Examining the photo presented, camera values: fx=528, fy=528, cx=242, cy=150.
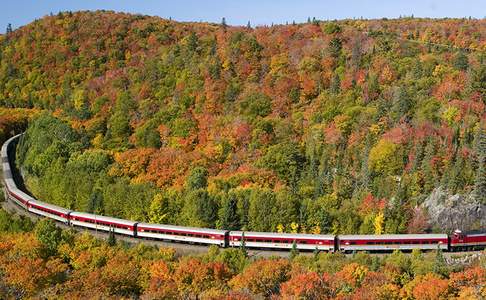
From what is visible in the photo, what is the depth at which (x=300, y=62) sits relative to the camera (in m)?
97.6

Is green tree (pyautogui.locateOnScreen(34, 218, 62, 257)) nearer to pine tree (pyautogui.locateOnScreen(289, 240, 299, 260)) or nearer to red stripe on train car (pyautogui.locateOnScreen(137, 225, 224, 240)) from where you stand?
red stripe on train car (pyautogui.locateOnScreen(137, 225, 224, 240))

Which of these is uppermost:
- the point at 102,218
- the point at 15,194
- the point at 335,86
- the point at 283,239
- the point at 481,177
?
the point at 335,86

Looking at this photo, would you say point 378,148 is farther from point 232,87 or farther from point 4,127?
point 4,127

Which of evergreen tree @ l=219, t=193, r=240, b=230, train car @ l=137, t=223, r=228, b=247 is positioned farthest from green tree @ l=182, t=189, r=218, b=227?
train car @ l=137, t=223, r=228, b=247

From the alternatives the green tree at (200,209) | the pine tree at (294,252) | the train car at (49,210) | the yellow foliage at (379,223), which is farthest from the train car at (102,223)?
the yellow foliage at (379,223)

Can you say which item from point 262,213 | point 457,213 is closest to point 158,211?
point 262,213

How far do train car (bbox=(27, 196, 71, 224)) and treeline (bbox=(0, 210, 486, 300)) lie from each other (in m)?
14.4

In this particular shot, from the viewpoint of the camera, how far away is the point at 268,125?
280 ft

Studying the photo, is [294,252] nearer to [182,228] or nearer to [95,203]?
[182,228]

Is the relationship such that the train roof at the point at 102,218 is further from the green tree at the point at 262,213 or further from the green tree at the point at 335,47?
the green tree at the point at 335,47

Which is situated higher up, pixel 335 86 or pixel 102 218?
pixel 335 86

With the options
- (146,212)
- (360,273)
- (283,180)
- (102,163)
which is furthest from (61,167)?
(360,273)

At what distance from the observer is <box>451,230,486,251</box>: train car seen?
60094 millimetres

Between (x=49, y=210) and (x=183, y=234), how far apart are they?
21.5m
